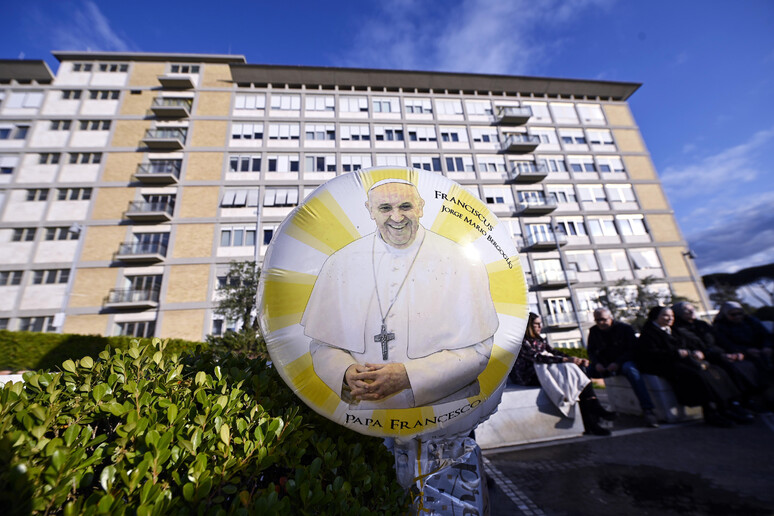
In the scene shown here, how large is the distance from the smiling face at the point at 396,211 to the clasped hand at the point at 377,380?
2.52ft

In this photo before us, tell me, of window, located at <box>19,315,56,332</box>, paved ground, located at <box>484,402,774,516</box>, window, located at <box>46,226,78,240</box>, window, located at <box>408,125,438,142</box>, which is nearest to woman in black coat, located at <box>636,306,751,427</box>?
paved ground, located at <box>484,402,774,516</box>

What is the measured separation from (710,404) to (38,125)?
4040 centimetres

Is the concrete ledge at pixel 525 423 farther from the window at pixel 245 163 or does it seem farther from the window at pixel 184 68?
the window at pixel 184 68

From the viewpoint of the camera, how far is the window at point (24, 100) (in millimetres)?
24047

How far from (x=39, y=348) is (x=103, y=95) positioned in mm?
23771

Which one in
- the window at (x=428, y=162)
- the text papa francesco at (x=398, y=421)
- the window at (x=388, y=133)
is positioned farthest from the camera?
the window at (x=388, y=133)

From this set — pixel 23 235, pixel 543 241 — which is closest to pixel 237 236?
pixel 23 235

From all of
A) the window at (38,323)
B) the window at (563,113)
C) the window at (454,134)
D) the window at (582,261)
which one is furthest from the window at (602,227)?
the window at (38,323)

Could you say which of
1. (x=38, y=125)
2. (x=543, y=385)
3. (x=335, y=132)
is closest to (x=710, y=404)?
(x=543, y=385)

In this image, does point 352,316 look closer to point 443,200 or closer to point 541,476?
point 443,200

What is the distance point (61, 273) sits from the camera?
20.1 m

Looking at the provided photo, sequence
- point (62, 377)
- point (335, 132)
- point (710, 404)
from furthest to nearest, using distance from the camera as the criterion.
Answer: point (335, 132) < point (710, 404) < point (62, 377)

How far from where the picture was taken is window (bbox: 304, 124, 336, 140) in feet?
81.6

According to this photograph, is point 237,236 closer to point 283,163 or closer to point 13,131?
point 283,163
